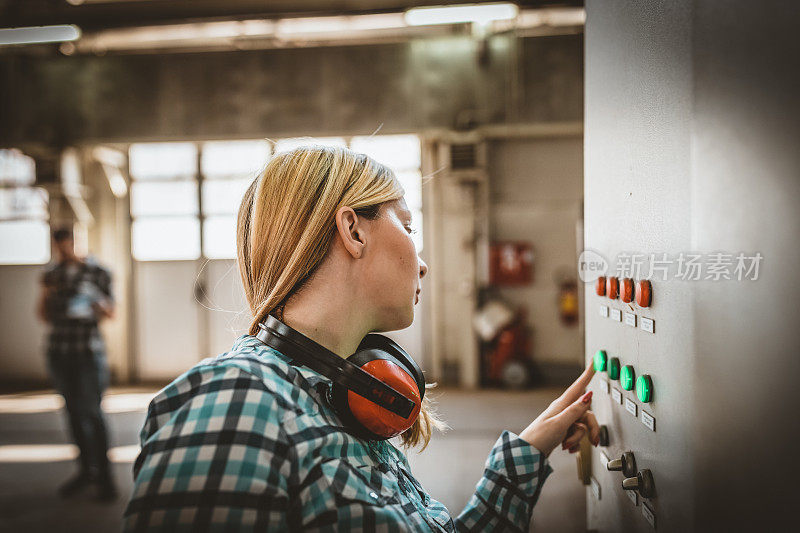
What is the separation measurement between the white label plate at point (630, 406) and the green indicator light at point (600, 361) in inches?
4.9

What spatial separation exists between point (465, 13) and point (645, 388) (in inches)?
176

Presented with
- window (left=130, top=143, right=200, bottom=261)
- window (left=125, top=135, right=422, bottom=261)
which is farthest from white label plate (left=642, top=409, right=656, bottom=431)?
window (left=130, top=143, right=200, bottom=261)

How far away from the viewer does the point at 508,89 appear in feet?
19.1

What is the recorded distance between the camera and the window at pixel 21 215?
6402 mm

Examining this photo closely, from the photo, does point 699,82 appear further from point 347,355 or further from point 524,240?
point 524,240

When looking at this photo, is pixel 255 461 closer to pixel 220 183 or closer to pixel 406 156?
pixel 406 156

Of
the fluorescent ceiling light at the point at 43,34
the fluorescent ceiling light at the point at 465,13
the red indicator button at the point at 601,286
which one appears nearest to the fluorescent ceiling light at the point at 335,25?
the fluorescent ceiling light at the point at 465,13

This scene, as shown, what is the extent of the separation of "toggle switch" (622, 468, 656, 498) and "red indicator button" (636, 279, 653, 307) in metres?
0.25

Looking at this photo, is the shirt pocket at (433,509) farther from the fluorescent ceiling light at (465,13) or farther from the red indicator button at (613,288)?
the fluorescent ceiling light at (465,13)

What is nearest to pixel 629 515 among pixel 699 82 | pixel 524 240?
pixel 699 82

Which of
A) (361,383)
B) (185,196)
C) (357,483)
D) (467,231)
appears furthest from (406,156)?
(357,483)

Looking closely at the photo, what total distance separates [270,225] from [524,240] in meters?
5.41

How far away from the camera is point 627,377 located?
0.93 meters

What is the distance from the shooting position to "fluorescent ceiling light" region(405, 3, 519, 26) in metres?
4.48
